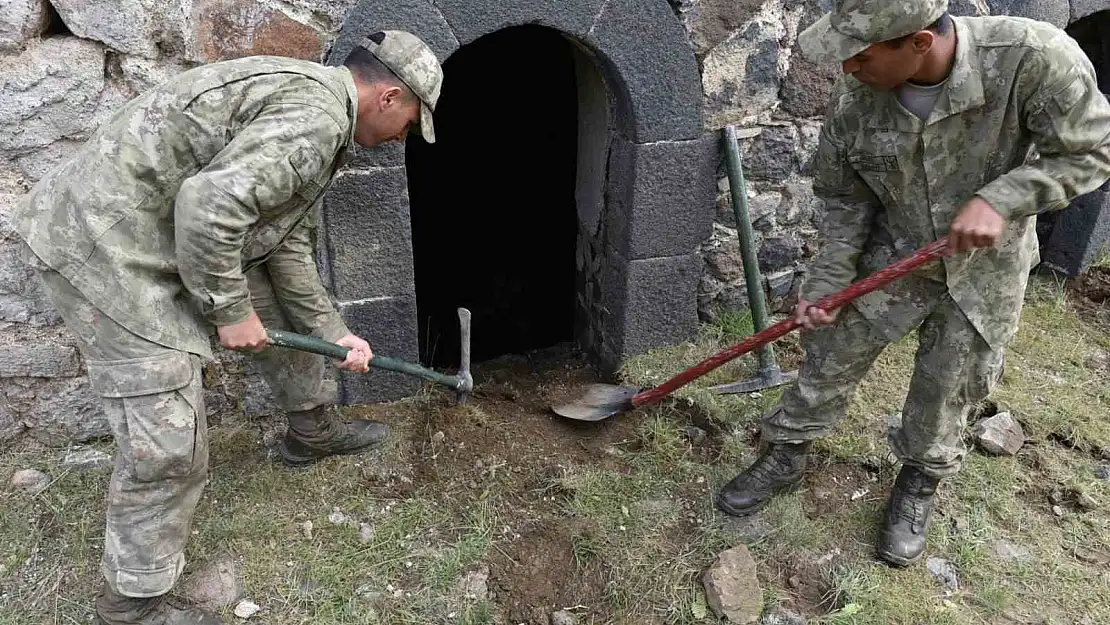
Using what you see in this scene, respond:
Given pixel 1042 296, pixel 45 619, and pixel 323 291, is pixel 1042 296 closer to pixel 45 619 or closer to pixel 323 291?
pixel 323 291

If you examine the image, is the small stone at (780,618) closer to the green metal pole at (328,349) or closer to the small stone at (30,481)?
the green metal pole at (328,349)

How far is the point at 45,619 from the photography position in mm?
2600

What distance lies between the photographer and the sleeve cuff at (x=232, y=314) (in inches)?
87.0

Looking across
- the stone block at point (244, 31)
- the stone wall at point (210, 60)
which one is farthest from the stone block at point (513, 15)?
the stone block at point (244, 31)

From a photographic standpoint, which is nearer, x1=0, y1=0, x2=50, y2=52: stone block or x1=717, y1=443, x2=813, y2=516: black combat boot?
x1=0, y1=0, x2=50, y2=52: stone block

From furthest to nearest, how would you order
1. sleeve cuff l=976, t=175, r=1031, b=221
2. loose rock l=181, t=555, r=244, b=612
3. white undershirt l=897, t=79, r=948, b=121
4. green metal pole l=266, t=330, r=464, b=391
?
1. loose rock l=181, t=555, r=244, b=612
2. green metal pole l=266, t=330, r=464, b=391
3. white undershirt l=897, t=79, r=948, b=121
4. sleeve cuff l=976, t=175, r=1031, b=221

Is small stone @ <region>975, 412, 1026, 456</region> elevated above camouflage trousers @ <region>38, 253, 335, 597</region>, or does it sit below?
below

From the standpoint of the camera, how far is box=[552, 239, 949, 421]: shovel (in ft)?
7.72

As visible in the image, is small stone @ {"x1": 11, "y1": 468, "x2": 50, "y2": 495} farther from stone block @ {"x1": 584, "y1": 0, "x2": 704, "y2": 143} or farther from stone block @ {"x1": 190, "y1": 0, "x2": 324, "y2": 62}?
stone block @ {"x1": 584, "y1": 0, "x2": 704, "y2": 143}

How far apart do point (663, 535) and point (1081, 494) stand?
67.0 inches

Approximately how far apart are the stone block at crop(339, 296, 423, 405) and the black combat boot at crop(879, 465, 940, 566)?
1.94 m

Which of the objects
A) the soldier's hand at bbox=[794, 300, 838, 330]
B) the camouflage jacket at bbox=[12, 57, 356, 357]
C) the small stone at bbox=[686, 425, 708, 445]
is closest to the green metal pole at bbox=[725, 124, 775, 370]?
the small stone at bbox=[686, 425, 708, 445]

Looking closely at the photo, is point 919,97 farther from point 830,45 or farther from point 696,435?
point 696,435

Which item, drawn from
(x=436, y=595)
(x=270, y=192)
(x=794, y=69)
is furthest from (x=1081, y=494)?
(x=270, y=192)
